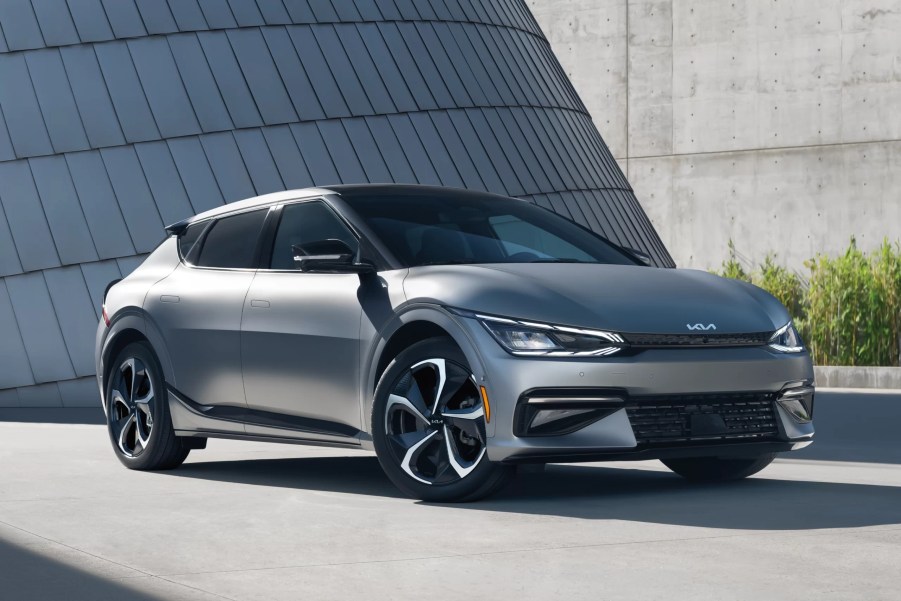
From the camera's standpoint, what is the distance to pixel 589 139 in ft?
74.9

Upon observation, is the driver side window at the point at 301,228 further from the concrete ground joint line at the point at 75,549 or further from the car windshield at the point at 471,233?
the concrete ground joint line at the point at 75,549

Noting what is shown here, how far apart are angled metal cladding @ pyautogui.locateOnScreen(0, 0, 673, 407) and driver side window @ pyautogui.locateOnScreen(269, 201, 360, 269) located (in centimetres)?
896

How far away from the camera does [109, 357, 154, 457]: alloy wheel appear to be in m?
8.70

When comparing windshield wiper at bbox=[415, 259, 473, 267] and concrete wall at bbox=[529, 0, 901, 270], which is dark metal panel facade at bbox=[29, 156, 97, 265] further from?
concrete wall at bbox=[529, 0, 901, 270]

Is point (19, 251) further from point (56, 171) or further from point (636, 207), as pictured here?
point (636, 207)

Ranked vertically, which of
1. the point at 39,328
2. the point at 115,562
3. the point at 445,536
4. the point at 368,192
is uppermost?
the point at 368,192

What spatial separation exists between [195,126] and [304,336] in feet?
35.6

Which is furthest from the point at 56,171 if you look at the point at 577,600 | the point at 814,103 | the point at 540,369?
the point at 814,103

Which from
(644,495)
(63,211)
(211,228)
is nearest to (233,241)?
(211,228)

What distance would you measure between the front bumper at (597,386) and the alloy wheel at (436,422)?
150 mm

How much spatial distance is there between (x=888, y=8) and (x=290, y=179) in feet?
46.9

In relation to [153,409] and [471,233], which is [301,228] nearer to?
[471,233]

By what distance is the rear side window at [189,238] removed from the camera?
29.0 ft

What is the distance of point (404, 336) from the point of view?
7.09 meters
